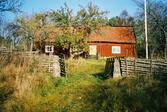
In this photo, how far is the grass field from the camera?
12.2 m

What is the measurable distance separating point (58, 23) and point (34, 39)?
6.44m

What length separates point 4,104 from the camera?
1206 centimetres

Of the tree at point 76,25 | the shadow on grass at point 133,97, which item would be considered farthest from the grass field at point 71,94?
the tree at point 76,25

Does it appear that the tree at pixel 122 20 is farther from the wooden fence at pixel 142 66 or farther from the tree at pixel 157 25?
the wooden fence at pixel 142 66

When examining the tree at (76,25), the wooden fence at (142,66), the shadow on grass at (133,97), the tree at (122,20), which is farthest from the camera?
the tree at (122,20)

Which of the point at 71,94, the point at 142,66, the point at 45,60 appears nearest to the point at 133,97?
the point at 71,94

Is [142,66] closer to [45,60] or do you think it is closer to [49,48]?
[45,60]

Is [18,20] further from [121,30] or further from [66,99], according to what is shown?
[66,99]

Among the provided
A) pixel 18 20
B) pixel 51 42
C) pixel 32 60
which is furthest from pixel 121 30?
pixel 32 60

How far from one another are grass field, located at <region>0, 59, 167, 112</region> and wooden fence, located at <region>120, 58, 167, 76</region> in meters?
1.95

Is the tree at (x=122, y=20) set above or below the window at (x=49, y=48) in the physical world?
above

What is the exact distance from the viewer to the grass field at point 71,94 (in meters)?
12.2

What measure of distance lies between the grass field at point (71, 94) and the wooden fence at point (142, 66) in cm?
195

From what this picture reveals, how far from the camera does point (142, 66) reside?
18156 millimetres
